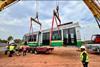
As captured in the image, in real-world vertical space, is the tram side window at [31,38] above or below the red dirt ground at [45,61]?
above

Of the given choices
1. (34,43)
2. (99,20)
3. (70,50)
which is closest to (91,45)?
(70,50)

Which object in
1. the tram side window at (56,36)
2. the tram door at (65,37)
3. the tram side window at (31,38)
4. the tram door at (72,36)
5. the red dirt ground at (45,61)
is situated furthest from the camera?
the tram side window at (31,38)

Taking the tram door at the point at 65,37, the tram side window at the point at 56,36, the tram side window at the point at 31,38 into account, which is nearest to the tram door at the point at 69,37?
the tram door at the point at 65,37

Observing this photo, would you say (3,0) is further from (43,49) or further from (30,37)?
(30,37)

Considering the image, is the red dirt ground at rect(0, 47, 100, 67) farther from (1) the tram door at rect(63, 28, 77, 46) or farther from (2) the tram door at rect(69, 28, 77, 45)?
(1) the tram door at rect(63, 28, 77, 46)

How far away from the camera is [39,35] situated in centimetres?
3959

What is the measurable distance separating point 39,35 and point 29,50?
671 cm

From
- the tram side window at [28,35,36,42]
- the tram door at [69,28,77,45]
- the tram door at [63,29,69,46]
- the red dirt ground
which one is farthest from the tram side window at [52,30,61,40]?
the tram side window at [28,35,36,42]

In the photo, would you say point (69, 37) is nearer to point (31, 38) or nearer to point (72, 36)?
point (72, 36)

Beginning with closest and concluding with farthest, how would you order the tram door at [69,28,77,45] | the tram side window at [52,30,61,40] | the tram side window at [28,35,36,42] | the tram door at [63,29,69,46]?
the tram door at [69,28,77,45]
the tram door at [63,29,69,46]
the tram side window at [52,30,61,40]
the tram side window at [28,35,36,42]

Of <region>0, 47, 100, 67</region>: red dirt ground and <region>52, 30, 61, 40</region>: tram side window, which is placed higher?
<region>52, 30, 61, 40</region>: tram side window

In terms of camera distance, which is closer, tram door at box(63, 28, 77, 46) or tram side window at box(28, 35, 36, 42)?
tram door at box(63, 28, 77, 46)

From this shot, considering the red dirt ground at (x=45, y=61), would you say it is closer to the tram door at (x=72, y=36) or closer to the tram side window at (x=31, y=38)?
the tram door at (x=72, y=36)

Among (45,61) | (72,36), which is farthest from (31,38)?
(45,61)
